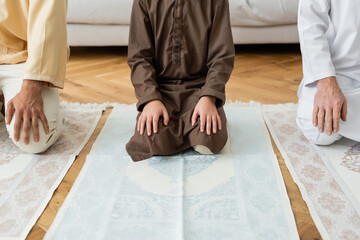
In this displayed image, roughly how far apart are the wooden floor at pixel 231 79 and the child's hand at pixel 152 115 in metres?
0.25

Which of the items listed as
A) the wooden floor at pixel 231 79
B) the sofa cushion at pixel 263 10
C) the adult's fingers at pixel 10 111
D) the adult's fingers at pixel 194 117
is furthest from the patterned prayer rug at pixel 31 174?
the sofa cushion at pixel 263 10

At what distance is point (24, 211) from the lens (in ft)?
3.68

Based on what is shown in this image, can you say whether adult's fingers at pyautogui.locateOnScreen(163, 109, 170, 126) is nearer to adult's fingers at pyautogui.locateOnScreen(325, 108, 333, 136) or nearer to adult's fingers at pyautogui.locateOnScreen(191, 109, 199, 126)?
adult's fingers at pyautogui.locateOnScreen(191, 109, 199, 126)

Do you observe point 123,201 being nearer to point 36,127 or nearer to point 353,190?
point 36,127

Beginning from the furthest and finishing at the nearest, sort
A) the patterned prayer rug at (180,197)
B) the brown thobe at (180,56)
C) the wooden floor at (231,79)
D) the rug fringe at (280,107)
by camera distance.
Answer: the wooden floor at (231,79) < the rug fringe at (280,107) < the brown thobe at (180,56) < the patterned prayer rug at (180,197)

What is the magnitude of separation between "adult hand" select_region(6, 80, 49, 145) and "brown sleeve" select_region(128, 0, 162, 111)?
0.35 m

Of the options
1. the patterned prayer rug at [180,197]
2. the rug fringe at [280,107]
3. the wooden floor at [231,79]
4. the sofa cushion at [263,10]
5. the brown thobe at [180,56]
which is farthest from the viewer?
the sofa cushion at [263,10]

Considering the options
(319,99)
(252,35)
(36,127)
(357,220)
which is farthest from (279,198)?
(252,35)

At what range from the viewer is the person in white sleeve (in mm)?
1385

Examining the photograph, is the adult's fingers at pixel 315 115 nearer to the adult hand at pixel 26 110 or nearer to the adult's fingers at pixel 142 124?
the adult's fingers at pixel 142 124

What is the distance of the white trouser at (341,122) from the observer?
55.1 inches

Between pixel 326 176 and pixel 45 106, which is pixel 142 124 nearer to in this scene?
pixel 45 106

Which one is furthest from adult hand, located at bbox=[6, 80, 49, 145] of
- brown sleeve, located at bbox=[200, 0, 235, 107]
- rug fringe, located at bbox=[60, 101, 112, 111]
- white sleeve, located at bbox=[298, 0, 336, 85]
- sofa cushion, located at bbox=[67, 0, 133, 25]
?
sofa cushion, located at bbox=[67, 0, 133, 25]

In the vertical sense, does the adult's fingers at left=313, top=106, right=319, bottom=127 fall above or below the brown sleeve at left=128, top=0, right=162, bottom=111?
below
